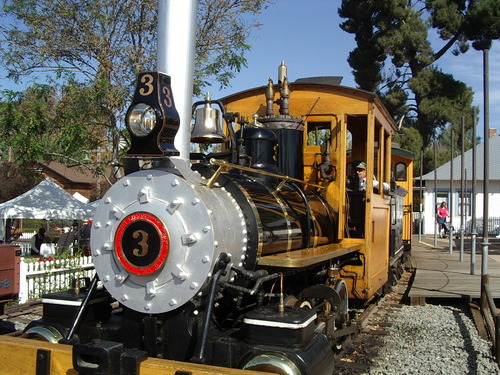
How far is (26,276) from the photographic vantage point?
9375 millimetres

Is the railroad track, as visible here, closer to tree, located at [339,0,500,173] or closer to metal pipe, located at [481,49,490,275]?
metal pipe, located at [481,49,490,275]

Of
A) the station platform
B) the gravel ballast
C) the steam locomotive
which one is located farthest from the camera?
the station platform

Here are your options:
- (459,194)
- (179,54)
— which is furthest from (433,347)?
(459,194)

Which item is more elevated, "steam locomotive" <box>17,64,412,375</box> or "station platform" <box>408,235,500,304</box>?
"steam locomotive" <box>17,64,412,375</box>

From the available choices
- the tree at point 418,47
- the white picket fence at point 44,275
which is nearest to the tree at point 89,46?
the white picket fence at point 44,275

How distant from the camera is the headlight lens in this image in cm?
322

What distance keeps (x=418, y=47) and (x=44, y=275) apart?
86.3ft

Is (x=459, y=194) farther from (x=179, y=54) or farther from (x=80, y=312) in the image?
(x=80, y=312)

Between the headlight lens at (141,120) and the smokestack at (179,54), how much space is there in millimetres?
636

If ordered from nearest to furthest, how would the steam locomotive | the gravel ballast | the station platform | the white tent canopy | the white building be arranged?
the steam locomotive < the gravel ballast < the station platform < the white tent canopy < the white building

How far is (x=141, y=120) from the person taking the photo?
323cm

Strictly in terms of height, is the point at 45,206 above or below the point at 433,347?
above

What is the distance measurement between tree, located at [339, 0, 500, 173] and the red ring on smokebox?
2810cm

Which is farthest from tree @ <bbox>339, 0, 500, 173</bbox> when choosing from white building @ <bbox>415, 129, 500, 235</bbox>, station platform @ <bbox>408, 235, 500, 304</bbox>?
station platform @ <bbox>408, 235, 500, 304</bbox>
